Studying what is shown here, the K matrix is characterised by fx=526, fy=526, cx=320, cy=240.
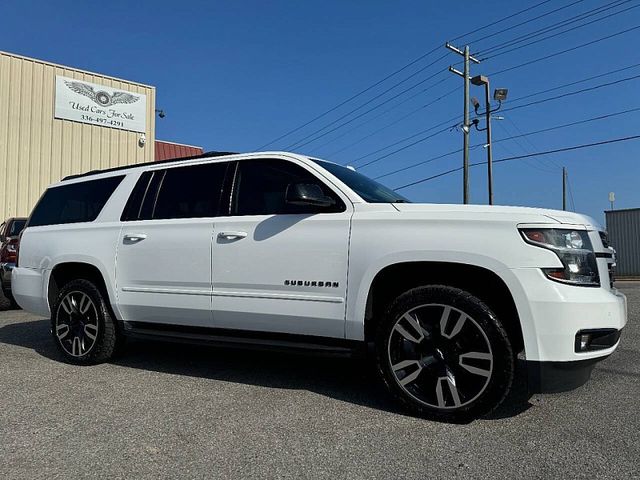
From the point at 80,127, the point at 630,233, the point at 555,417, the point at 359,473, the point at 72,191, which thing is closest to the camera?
the point at 359,473

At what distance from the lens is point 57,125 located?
17.7 m

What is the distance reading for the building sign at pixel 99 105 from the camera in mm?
17734

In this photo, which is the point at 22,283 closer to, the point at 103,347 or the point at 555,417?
the point at 103,347

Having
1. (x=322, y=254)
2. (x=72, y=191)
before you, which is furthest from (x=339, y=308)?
(x=72, y=191)

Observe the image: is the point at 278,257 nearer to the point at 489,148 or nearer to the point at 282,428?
the point at 282,428

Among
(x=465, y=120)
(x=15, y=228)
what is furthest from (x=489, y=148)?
(x=15, y=228)

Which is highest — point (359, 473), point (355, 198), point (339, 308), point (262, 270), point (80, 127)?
point (80, 127)

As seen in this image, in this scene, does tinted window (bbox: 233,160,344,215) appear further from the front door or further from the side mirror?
the side mirror

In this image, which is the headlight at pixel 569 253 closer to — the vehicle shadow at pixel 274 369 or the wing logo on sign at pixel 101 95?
the vehicle shadow at pixel 274 369

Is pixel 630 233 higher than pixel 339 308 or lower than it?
higher

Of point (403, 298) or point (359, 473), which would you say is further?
point (403, 298)

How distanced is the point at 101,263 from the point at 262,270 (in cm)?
184

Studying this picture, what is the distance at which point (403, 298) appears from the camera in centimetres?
355

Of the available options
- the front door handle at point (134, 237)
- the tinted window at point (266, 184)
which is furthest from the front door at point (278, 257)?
the front door handle at point (134, 237)
